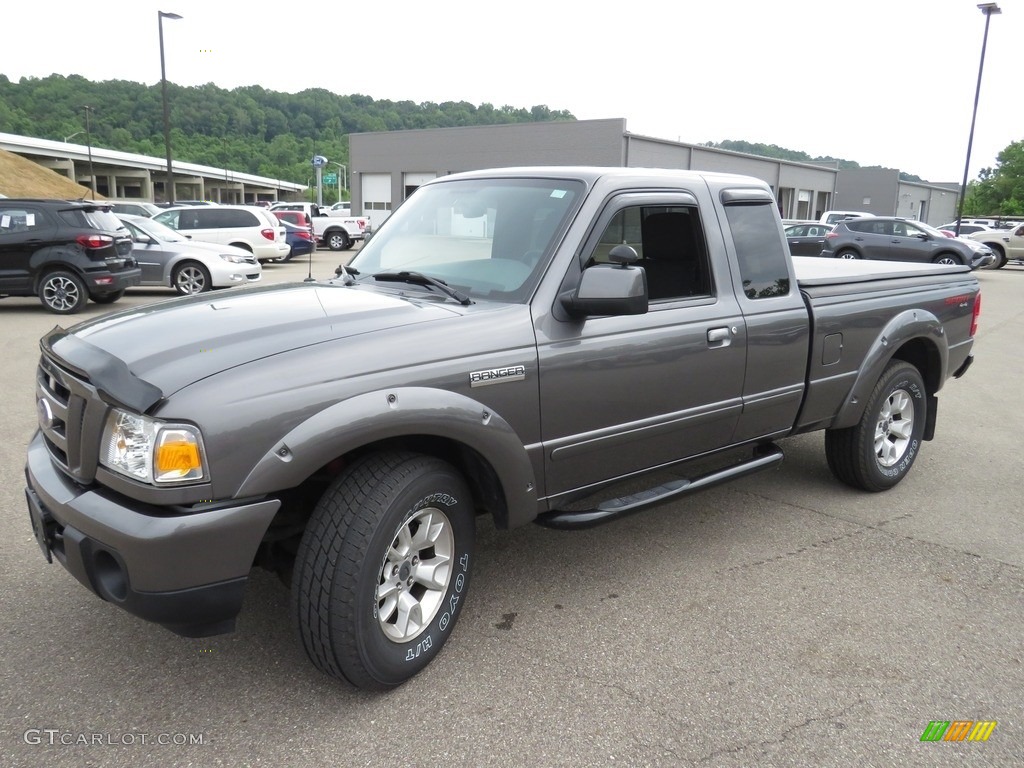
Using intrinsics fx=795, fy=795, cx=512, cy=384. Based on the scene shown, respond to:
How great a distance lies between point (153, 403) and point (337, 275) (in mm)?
1787

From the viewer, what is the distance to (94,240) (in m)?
12.1

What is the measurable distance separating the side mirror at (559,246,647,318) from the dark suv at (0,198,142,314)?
11211mm

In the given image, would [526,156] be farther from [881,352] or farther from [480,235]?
[480,235]

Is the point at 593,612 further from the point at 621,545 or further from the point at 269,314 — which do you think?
the point at 269,314

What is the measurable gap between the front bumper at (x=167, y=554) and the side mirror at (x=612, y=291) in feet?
4.61

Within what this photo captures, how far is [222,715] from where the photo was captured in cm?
275

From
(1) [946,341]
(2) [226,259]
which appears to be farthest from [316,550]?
(2) [226,259]

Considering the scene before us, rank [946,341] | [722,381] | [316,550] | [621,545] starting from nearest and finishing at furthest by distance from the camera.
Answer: [316,550] → [722,381] → [621,545] → [946,341]

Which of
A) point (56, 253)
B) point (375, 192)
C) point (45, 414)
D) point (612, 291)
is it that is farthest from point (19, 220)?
point (375, 192)

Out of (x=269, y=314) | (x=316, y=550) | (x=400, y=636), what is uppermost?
(x=269, y=314)

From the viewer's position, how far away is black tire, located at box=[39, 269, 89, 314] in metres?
12.1

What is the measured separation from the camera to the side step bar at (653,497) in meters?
3.40

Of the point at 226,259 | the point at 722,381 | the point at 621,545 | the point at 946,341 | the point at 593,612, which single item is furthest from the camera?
the point at 226,259

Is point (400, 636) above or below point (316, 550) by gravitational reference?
below
